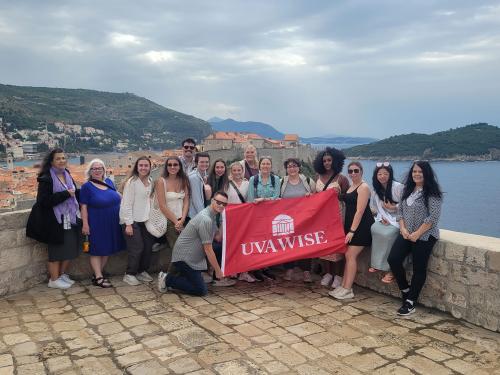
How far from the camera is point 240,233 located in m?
5.38

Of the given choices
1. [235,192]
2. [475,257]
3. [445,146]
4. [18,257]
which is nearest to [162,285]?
[235,192]

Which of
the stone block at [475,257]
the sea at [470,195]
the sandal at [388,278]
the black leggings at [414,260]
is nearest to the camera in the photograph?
the stone block at [475,257]

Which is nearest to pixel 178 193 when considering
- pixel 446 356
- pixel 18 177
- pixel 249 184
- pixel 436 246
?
pixel 249 184

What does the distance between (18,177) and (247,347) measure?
183 ft

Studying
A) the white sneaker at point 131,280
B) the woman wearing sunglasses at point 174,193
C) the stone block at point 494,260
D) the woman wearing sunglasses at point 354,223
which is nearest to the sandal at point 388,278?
the woman wearing sunglasses at point 354,223

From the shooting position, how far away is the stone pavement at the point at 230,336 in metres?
3.47

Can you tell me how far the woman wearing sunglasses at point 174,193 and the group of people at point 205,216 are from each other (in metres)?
0.01

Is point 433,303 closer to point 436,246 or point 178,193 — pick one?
point 436,246

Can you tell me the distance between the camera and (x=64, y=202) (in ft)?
17.1

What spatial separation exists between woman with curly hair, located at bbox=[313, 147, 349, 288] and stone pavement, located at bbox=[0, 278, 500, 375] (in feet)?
1.46

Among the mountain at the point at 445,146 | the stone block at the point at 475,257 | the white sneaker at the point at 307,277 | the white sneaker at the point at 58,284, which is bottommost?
the white sneaker at the point at 58,284

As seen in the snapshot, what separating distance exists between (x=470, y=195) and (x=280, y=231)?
66.5 metres

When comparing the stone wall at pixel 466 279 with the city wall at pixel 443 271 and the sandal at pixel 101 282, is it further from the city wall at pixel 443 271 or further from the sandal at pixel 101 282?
the sandal at pixel 101 282

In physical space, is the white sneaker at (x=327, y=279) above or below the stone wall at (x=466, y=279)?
below
